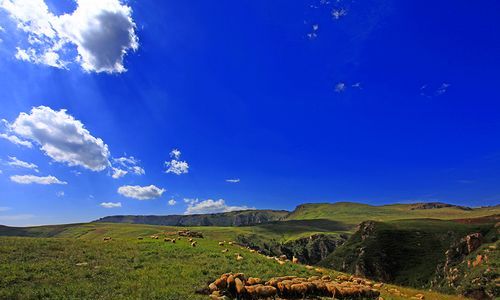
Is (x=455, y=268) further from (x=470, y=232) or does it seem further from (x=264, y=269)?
(x=264, y=269)

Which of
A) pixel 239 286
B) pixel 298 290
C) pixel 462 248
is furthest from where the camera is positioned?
pixel 462 248

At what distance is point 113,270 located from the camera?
2697 centimetres

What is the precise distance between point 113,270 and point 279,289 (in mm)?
13515

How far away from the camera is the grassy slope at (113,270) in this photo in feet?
68.6

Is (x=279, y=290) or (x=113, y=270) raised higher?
(x=113, y=270)

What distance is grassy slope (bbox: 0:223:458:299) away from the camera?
2091 cm

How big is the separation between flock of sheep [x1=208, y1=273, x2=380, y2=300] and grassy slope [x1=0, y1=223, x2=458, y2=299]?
1700 millimetres

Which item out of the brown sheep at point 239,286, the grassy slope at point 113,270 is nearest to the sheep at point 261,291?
the brown sheep at point 239,286

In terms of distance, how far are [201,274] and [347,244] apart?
417 feet

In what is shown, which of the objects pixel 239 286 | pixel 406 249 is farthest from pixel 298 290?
pixel 406 249

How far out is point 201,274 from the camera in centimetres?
2695

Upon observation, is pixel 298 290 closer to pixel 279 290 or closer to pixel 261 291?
pixel 279 290

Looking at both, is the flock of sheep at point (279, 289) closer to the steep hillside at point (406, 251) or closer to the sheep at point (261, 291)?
the sheep at point (261, 291)

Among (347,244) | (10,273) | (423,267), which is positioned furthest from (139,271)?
(347,244)
